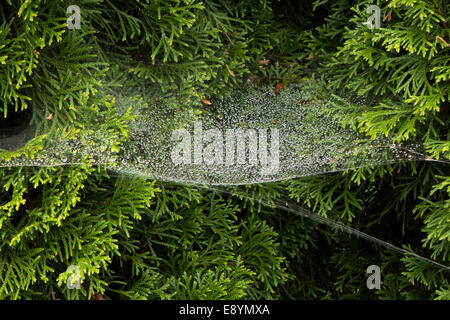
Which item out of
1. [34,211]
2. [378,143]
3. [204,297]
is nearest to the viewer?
[34,211]

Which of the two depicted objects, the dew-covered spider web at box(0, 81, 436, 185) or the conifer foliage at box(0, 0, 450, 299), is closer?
the conifer foliage at box(0, 0, 450, 299)

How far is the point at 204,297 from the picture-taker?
9.30 ft

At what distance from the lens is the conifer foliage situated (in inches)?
97.7

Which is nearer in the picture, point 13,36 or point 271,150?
point 13,36

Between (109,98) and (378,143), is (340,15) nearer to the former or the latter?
(378,143)

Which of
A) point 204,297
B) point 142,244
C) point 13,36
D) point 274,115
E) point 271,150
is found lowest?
point 204,297

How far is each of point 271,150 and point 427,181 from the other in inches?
39.3

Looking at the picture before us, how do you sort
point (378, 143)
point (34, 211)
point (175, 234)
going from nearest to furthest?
point (34, 211) < point (378, 143) < point (175, 234)

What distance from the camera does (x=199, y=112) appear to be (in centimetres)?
273

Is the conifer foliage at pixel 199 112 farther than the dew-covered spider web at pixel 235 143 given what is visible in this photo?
No

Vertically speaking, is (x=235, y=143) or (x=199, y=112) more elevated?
(x=199, y=112)

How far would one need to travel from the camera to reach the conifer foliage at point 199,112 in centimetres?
248

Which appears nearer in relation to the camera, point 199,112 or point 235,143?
point 199,112

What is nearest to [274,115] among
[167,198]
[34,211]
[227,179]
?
[227,179]
